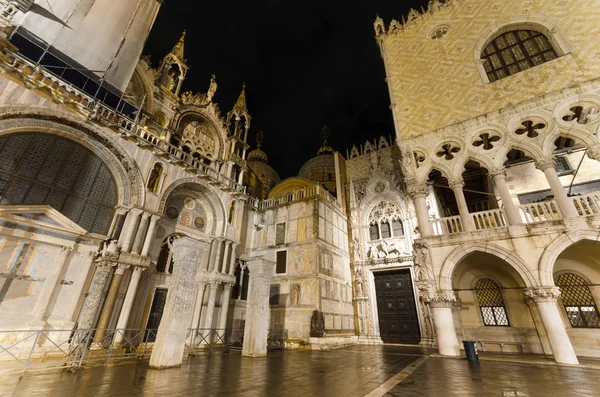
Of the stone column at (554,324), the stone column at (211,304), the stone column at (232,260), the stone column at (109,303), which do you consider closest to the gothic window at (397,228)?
the stone column at (554,324)

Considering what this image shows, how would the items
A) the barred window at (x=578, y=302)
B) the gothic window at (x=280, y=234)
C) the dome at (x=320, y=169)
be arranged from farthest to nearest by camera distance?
1. the dome at (x=320, y=169)
2. the gothic window at (x=280, y=234)
3. the barred window at (x=578, y=302)

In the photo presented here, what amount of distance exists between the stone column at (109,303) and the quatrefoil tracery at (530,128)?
18.4m

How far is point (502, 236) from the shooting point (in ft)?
30.8

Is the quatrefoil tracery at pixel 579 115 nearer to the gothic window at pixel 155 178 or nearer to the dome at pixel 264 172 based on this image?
the gothic window at pixel 155 178

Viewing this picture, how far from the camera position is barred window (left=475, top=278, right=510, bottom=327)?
36.2ft

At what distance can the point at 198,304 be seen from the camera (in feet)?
46.5

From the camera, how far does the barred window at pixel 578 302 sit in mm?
9531

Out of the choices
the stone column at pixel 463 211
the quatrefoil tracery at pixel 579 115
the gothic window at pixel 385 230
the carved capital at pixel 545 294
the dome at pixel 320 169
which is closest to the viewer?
the carved capital at pixel 545 294

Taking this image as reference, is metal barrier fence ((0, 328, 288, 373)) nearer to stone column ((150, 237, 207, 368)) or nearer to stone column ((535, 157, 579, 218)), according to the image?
stone column ((150, 237, 207, 368))

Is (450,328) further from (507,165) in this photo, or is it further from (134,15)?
(134,15)

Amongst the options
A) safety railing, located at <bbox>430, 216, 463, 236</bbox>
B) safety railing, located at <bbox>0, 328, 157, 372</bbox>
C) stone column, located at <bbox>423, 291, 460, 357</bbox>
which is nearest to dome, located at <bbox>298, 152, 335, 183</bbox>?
safety railing, located at <bbox>430, 216, 463, 236</bbox>

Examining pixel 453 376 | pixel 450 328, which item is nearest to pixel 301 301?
pixel 450 328

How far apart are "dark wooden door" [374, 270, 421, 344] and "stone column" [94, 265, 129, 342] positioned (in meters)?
14.8

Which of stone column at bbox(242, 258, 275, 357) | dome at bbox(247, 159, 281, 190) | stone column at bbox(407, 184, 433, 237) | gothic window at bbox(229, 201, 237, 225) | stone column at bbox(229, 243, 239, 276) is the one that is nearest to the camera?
stone column at bbox(242, 258, 275, 357)
